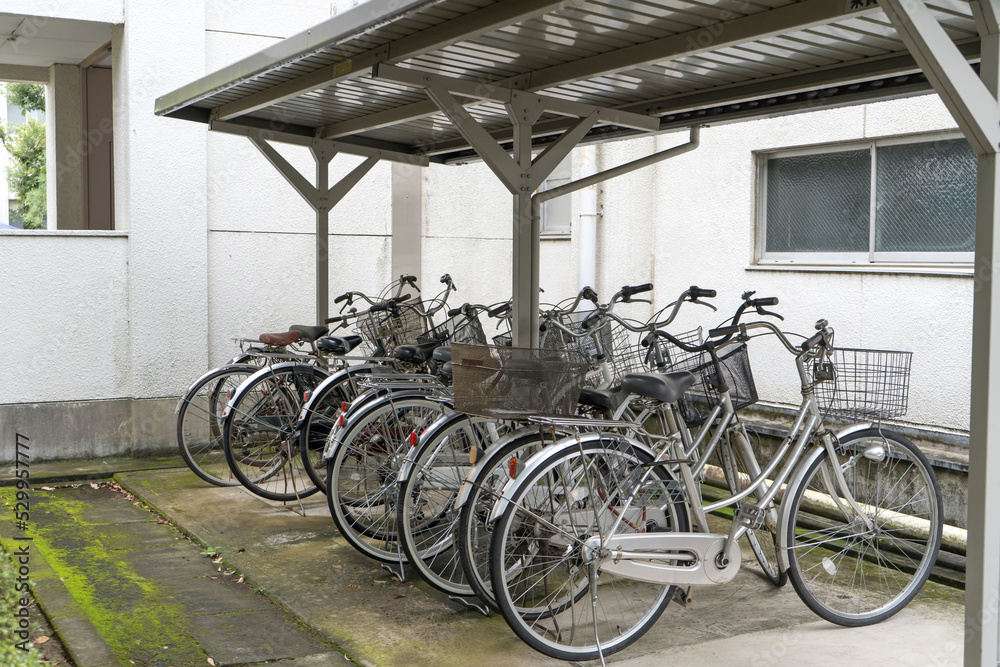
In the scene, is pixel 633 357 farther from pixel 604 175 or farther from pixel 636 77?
pixel 636 77

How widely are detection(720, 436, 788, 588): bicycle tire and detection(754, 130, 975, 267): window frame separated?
8.53 feet

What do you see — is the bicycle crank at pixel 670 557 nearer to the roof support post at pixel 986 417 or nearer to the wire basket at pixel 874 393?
the wire basket at pixel 874 393

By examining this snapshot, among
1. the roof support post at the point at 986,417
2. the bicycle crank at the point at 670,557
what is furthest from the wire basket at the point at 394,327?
the roof support post at the point at 986,417

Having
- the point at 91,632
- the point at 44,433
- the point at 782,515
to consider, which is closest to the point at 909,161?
the point at 782,515

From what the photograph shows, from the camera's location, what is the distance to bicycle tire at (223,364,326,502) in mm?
6090

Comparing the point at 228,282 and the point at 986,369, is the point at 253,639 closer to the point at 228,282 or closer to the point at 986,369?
the point at 986,369

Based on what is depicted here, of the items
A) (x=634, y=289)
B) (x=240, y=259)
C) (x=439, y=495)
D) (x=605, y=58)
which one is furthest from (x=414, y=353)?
(x=240, y=259)

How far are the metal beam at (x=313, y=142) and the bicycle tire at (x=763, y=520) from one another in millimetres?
3854

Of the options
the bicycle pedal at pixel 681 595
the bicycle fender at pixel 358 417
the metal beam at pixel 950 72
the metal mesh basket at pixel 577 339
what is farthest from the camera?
the metal mesh basket at pixel 577 339

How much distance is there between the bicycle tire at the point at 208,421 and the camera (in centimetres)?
646

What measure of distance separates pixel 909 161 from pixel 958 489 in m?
2.33

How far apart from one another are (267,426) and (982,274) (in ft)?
14.8

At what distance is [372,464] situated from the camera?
4961 mm
